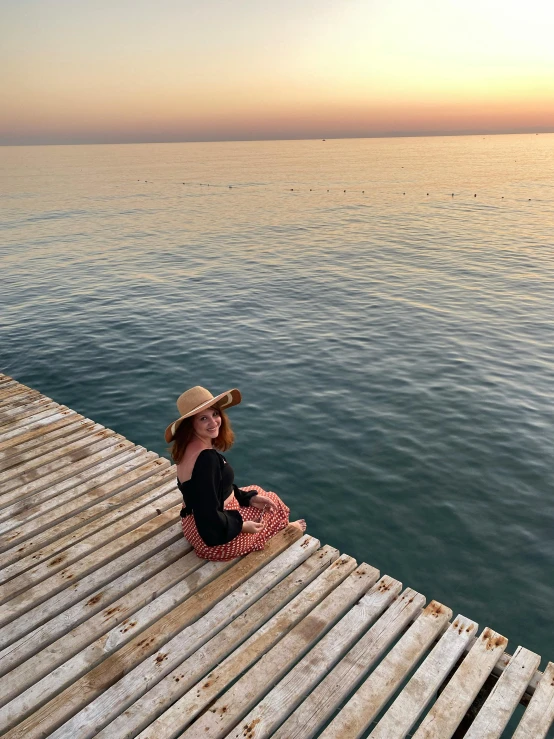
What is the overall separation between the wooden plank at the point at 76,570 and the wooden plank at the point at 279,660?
2369mm

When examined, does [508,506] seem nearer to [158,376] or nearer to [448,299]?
[158,376]

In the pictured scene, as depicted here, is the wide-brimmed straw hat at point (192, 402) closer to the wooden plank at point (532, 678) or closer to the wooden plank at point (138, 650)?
the wooden plank at point (138, 650)

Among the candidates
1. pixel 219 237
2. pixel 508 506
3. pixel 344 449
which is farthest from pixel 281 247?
pixel 508 506

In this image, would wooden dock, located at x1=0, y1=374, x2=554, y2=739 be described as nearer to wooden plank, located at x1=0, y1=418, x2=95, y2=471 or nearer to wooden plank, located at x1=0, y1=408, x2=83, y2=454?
wooden plank, located at x1=0, y1=418, x2=95, y2=471

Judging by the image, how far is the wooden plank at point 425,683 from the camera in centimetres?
450

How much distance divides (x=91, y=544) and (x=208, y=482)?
2094 millimetres

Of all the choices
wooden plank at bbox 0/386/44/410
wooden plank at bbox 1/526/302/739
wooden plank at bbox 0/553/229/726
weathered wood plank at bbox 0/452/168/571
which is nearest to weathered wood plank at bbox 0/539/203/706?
wooden plank at bbox 0/553/229/726

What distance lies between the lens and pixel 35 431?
32.5 ft

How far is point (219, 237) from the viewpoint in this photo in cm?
4197

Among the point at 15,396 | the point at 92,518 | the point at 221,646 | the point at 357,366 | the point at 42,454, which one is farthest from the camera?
the point at 357,366

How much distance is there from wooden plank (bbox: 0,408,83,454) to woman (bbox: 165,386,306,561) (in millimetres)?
4333

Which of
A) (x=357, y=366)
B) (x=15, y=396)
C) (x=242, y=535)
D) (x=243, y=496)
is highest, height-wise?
(x=243, y=496)

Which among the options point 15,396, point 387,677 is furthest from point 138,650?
point 15,396

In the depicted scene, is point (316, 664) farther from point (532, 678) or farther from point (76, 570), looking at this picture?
point (76, 570)
